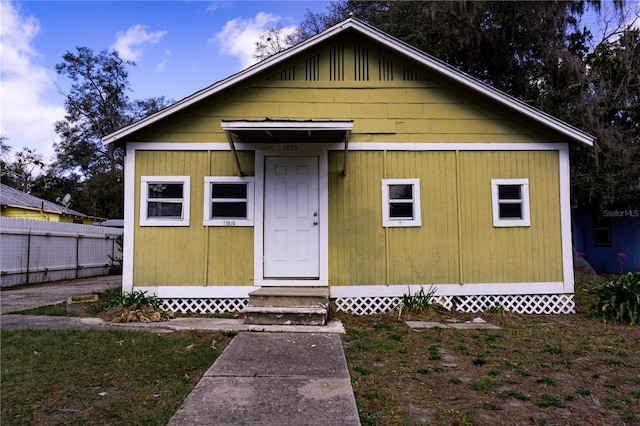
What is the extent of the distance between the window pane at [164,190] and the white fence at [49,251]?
21.3 feet

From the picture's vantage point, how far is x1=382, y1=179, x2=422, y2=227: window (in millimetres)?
7324

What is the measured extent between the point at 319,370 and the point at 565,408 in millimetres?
2031

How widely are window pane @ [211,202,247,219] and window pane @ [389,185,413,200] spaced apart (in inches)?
102

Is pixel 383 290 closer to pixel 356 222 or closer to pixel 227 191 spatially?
pixel 356 222

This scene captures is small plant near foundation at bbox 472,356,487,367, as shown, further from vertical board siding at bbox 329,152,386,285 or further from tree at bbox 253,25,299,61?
tree at bbox 253,25,299,61

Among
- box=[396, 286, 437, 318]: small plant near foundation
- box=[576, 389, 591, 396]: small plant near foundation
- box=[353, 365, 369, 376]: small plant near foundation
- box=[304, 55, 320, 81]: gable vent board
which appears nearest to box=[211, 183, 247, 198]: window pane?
box=[304, 55, 320, 81]: gable vent board

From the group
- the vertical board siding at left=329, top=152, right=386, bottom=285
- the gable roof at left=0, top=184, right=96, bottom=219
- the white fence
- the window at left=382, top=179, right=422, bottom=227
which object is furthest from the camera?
the gable roof at left=0, top=184, right=96, bottom=219

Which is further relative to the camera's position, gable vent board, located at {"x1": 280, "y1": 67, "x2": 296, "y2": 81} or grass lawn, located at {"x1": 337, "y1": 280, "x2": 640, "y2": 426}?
gable vent board, located at {"x1": 280, "y1": 67, "x2": 296, "y2": 81}

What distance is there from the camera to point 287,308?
6047mm

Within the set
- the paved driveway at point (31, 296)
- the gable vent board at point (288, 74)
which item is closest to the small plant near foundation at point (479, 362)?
the gable vent board at point (288, 74)

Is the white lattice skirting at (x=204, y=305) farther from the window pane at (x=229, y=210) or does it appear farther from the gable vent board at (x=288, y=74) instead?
the gable vent board at (x=288, y=74)

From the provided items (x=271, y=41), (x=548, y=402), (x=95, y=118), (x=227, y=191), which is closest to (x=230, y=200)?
(x=227, y=191)

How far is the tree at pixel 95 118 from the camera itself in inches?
1259

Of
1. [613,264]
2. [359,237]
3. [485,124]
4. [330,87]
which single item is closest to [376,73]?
[330,87]
